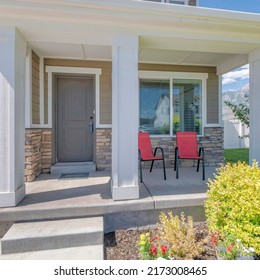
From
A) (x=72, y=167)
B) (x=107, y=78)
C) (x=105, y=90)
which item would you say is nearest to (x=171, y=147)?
(x=105, y=90)

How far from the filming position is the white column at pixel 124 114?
2832 mm

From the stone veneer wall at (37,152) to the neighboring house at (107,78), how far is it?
19mm

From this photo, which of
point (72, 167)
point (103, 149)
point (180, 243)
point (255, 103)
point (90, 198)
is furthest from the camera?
point (103, 149)

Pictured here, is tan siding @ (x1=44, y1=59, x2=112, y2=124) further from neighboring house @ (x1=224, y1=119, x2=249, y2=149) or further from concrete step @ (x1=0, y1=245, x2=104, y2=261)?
neighboring house @ (x1=224, y1=119, x2=249, y2=149)

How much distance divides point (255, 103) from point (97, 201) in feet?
9.64

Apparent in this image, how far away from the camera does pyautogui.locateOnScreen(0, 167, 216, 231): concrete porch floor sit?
258cm

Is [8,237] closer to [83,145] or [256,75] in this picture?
[83,145]

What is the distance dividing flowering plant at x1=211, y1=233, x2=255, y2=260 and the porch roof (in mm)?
2554

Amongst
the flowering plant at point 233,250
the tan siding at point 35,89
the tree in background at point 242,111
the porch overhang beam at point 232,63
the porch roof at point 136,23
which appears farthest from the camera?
the tree in background at point 242,111

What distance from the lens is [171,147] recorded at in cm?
511

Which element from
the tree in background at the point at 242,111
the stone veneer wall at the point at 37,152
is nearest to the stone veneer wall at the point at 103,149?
the stone veneer wall at the point at 37,152

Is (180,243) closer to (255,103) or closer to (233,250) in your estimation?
(233,250)

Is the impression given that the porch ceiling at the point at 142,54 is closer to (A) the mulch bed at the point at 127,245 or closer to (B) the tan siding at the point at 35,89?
(B) the tan siding at the point at 35,89

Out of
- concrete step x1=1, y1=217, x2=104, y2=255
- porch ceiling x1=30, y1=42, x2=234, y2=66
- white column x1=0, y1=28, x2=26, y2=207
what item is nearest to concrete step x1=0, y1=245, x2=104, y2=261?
concrete step x1=1, y1=217, x2=104, y2=255
